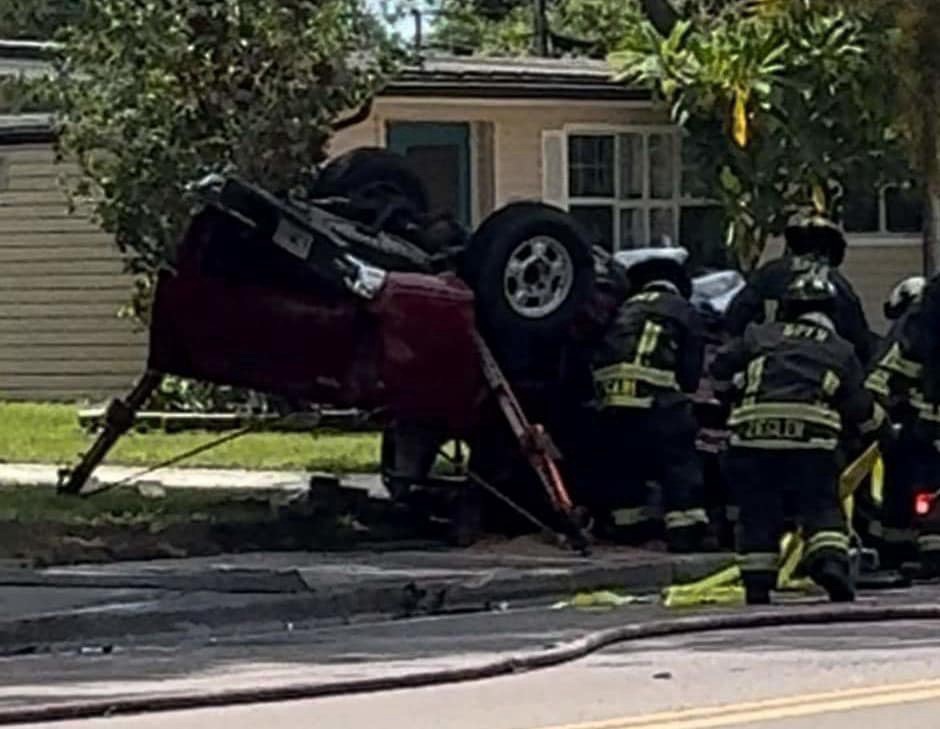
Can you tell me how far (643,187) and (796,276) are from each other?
16.0 metres

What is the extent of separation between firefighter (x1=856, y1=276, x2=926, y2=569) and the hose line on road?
1.71 m

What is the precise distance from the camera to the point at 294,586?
14758 mm

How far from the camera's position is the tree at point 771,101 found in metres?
24.7

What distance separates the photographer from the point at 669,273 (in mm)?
17062

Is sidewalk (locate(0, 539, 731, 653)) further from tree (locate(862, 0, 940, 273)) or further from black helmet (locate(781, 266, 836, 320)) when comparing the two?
tree (locate(862, 0, 940, 273))

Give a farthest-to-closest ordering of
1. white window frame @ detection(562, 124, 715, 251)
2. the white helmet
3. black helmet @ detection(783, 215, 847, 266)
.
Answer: white window frame @ detection(562, 124, 715, 251) < the white helmet < black helmet @ detection(783, 215, 847, 266)

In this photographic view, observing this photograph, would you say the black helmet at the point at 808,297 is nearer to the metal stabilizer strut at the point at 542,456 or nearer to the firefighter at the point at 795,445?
the firefighter at the point at 795,445

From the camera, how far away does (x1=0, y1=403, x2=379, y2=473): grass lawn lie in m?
21.5

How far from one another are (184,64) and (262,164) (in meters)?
1.00

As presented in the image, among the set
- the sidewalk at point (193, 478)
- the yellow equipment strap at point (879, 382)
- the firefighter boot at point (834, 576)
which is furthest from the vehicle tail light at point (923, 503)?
the sidewalk at point (193, 478)

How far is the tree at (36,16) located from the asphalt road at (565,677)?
13837 mm

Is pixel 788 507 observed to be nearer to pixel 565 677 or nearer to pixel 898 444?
pixel 898 444

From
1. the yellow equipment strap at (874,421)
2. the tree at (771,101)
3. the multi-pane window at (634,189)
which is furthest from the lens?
the multi-pane window at (634,189)

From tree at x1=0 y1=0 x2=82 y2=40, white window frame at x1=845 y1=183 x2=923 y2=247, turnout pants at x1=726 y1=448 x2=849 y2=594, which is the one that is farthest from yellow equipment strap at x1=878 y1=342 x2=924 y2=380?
white window frame at x1=845 y1=183 x2=923 y2=247
